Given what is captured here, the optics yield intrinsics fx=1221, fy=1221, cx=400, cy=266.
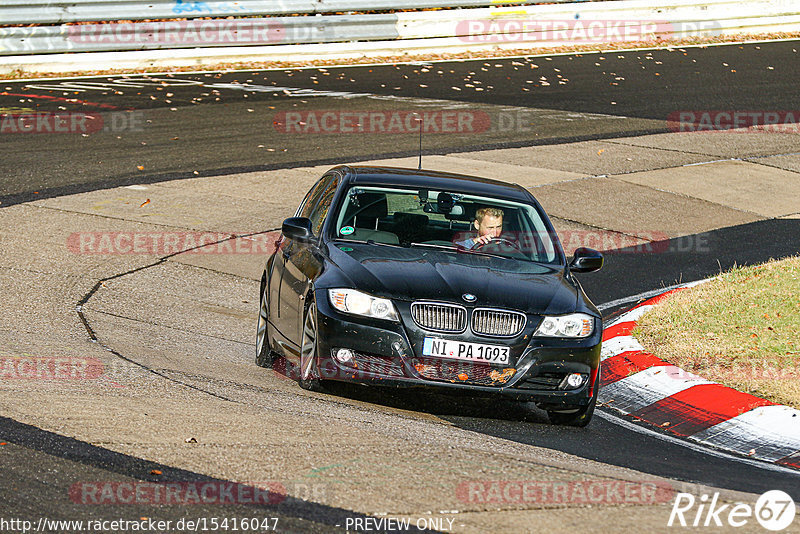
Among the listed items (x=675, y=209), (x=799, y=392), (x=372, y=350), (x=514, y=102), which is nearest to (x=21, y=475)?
(x=372, y=350)

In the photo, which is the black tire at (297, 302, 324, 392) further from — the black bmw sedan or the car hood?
the car hood

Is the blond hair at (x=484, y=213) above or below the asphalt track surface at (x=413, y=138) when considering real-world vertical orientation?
above

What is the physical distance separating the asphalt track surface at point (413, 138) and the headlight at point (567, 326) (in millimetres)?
613

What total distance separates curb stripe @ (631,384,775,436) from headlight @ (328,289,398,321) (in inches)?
80.4

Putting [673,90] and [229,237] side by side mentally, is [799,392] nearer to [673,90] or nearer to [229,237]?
[229,237]

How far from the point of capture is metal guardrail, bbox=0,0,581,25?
22781mm

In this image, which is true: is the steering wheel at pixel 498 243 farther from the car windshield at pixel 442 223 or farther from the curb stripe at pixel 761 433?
the curb stripe at pixel 761 433

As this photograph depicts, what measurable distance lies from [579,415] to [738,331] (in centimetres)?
238

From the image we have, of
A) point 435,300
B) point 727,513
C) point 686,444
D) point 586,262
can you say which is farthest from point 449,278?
point 727,513

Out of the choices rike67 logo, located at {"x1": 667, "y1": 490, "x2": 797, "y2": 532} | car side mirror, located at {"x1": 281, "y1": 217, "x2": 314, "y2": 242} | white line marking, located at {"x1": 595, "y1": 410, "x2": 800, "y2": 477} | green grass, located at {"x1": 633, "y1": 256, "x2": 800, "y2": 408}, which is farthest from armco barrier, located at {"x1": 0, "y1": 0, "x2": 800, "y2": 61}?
rike67 logo, located at {"x1": 667, "y1": 490, "x2": 797, "y2": 532}

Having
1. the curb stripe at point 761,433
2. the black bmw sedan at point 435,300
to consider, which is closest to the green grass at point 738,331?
the curb stripe at point 761,433

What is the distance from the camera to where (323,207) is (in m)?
8.99

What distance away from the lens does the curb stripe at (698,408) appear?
7.95 m

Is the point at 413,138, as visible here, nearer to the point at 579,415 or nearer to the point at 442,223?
the point at 442,223
